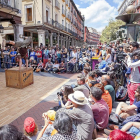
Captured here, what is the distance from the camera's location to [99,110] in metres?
2.54

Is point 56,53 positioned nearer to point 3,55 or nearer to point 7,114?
point 3,55

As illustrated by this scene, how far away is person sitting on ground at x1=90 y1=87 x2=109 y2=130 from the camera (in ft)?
8.34

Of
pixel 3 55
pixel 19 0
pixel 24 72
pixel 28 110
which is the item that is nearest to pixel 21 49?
pixel 24 72

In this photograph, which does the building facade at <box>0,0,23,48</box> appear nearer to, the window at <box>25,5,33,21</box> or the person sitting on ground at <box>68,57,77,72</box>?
the person sitting on ground at <box>68,57,77,72</box>

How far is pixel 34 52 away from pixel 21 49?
197 inches

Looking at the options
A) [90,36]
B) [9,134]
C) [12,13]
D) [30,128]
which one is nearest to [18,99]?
[30,128]

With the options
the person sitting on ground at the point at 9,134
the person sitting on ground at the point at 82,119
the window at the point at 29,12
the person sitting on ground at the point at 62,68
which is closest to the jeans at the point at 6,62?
the person sitting on ground at the point at 62,68

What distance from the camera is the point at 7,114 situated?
3615 mm

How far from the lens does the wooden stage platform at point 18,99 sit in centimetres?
361

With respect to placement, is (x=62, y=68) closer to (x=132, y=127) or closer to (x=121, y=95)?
(x=121, y=95)

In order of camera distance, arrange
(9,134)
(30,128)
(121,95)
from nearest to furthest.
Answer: (9,134)
(30,128)
(121,95)

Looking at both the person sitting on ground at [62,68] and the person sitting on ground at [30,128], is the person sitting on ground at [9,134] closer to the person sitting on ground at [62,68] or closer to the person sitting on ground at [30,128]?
the person sitting on ground at [30,128]

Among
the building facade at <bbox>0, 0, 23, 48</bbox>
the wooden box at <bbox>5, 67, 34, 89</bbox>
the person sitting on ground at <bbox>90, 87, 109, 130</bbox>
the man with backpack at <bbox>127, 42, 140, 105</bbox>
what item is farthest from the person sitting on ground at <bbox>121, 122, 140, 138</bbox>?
the building facade at <bbox>0, 0, 23, 48</bbox>

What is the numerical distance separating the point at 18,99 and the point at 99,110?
3149 mm
